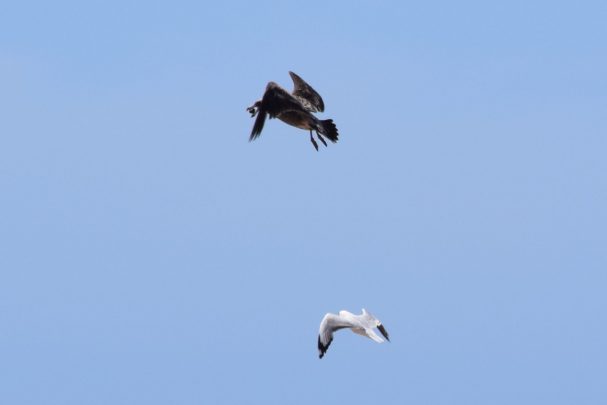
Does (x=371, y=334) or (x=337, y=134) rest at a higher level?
(x=337, y=134)

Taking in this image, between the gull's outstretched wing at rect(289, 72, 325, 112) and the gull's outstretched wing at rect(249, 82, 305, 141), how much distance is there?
1990mm

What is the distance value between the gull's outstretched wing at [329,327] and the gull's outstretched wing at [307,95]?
577 centimetres

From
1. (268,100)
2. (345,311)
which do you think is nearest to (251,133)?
(268,100)

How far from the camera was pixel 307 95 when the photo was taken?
41.7 m

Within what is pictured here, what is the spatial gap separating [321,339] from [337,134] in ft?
15.8

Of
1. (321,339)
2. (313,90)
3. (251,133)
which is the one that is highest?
(313,90)

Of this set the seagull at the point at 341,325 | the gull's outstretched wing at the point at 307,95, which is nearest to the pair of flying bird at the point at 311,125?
the seagull at the point at 341,325

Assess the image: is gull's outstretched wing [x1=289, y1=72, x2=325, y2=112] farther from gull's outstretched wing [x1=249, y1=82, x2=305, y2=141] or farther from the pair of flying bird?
gull's outstretched wing [x1=249, y1=82, x2=305, y2=141]

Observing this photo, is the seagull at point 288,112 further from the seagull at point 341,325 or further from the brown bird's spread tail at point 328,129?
the seagull at point 341,325

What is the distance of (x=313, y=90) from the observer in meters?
41.8

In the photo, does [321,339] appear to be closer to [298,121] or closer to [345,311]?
[345,311]

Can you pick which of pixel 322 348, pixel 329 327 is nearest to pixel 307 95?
pixel 329 327

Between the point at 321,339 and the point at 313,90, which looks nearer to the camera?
the point at 321,339

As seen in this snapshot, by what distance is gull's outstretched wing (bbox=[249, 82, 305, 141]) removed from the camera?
37531 millimetres
